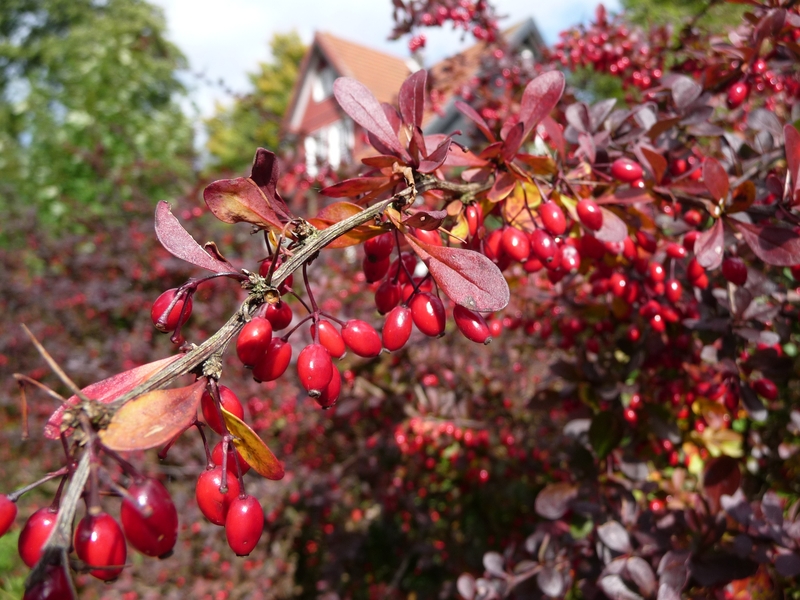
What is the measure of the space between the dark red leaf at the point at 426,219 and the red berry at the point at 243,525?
0.46 meters

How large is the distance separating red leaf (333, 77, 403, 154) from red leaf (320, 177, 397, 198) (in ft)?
0.14

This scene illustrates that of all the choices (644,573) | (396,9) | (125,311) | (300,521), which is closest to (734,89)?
(644,573)

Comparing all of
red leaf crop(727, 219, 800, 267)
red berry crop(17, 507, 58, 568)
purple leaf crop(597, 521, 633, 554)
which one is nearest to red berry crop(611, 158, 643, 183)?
red leaf crop(727, 219, 800, 267)

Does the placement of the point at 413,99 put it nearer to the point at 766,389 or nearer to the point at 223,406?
the point at 223,406

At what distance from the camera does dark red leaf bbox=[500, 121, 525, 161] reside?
3.40ft

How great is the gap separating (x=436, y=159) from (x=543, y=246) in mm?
283

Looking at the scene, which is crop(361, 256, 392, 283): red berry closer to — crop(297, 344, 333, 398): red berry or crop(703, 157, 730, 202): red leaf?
crop(297, 344, 333, 398): red berry

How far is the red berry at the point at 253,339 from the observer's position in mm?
769

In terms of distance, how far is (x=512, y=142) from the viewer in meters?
1.05

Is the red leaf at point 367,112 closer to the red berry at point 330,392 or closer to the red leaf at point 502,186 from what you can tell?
the red leaf at point 502,186

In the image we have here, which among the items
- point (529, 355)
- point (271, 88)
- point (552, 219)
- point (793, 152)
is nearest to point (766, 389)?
point (793, 152)

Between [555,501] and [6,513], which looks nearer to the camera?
[6,513]

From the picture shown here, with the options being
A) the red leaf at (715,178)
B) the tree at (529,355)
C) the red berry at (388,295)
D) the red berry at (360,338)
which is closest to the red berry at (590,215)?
the tree at (529,355)

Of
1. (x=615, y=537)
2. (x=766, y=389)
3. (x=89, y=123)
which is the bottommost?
(x=89, y=123)
